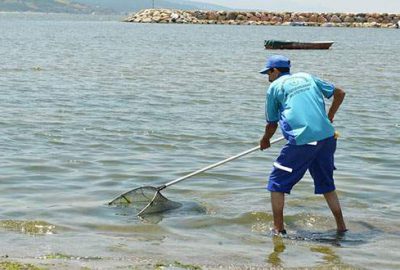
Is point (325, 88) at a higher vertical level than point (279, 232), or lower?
higher

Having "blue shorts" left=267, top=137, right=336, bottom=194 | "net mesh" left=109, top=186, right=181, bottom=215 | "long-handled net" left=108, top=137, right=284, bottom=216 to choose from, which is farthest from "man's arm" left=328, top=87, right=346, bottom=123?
"net mesh" left=109, top=186, right=181, bottom=215

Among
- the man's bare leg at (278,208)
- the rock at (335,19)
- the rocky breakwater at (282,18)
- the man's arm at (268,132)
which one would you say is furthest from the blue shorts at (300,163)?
the rock at (335,19)

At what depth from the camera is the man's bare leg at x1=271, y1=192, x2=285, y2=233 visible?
8.48m

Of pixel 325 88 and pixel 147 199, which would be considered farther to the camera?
pixel 147 199

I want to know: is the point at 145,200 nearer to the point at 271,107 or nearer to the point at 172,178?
the point at 172,178

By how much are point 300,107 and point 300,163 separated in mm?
560

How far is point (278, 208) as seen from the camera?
28.1ft

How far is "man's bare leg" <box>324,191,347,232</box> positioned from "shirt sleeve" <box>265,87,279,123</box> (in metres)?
1.05

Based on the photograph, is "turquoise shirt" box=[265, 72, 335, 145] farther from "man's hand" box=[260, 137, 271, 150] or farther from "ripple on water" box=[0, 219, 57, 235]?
"ripple on water" box=[0, 219, 57, 235]

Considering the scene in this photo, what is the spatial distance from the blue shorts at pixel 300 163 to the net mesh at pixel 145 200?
1.89 meters

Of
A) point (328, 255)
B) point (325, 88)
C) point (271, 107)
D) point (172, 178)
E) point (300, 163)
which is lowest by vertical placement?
point (172, 178)

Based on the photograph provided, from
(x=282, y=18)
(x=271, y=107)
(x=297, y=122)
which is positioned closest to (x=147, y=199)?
(x=271, y=107)

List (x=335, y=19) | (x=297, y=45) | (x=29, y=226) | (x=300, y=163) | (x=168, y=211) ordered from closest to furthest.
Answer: (x=300, y=163) < (x=29, y=226) < (x=168, y=211) < (x=297, y=45) < (x=335, y=19)

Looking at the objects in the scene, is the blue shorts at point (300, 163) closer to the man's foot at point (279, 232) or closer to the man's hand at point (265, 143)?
the man's hand at point (265, 143)
